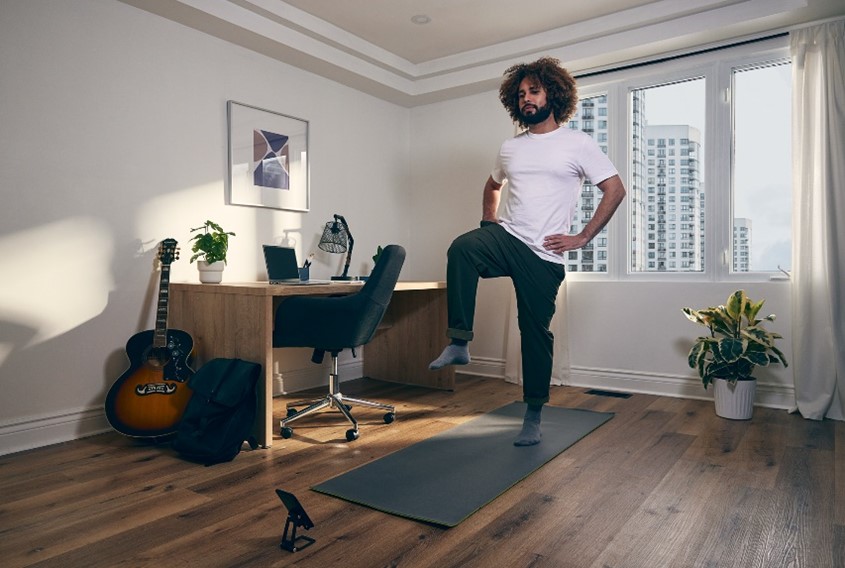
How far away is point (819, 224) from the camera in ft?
10.9

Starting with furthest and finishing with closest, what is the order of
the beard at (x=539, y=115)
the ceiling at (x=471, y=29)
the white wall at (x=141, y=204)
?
1. the ceiling at (x=471, y=29)
2. the white wall at (x=141, y=204)
3. the beard at (x=539, y=115)

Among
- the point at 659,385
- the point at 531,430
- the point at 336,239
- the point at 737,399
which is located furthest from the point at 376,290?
the point at 659,385

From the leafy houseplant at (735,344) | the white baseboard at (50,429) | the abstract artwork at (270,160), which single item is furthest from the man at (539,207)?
the white baseboard at (50,429)

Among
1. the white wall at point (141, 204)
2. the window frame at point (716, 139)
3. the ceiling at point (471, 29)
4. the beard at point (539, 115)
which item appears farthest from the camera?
the window frame at point (716, 139)

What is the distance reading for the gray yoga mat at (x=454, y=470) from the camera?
205cm

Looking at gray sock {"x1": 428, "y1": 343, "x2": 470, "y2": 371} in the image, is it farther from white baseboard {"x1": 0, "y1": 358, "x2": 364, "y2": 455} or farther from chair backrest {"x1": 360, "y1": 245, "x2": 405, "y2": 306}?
white baseboard {"x1": 0, "y1": 358, "x2": 364, "y2": 455}

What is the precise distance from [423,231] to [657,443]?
2.76 metres

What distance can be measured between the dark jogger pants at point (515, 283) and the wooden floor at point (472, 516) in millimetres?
434

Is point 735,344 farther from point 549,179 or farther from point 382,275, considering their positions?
point 382,275

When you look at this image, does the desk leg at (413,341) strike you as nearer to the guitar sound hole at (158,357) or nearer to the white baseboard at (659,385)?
the white baseboard at (659,385)

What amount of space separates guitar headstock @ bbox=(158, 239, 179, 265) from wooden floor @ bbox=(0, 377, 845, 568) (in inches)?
36.5

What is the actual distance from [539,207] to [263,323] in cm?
135

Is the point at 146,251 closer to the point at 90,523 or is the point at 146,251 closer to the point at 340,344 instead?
the point at 340,344

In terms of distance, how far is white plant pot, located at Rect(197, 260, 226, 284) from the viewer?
3.22 metres
